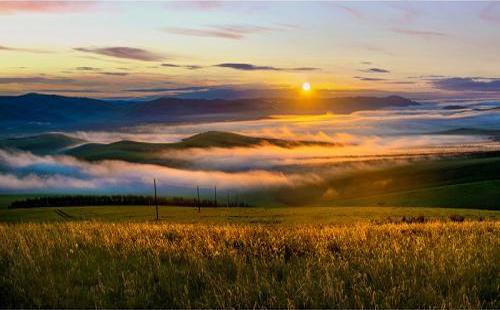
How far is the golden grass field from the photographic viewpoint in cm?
813

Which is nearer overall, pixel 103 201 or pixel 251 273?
pixel 251 273

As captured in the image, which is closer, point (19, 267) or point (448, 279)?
point (448, 279)

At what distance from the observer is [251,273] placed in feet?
31.6

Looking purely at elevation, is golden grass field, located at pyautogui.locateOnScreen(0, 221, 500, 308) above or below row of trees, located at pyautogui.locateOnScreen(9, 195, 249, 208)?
above

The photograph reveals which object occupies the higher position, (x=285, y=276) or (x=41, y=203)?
Result: (x=285, y=276)

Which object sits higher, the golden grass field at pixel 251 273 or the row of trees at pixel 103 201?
the golden grass field at pixel 251 273

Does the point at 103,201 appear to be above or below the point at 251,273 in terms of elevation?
below

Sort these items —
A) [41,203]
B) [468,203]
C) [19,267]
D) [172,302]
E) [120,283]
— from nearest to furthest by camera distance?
[172,302]
[120,283]
[19,267]
[468,203]
[41,203]

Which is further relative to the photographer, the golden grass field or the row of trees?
the row of trees

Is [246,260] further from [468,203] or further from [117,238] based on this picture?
[468,203]

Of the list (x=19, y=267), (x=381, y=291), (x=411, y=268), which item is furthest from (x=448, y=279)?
(x=19, y=267)

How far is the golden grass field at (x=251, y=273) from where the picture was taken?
8.13m

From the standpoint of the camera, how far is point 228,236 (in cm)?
1330

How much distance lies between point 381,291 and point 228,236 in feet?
18.8
